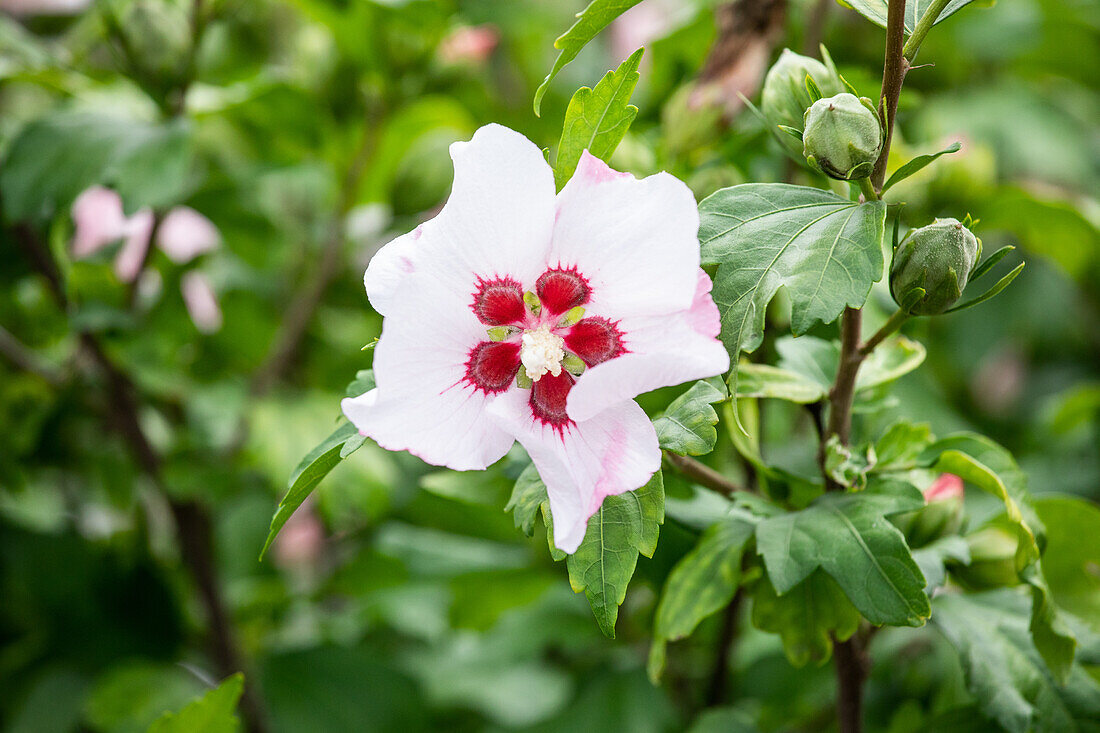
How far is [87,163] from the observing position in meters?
0.76

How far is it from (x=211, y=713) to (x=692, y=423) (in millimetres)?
343

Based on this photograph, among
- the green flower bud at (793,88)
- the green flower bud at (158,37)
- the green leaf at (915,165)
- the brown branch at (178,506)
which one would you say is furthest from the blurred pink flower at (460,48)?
the green leaf at (915,165)

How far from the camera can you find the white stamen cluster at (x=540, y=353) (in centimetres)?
42

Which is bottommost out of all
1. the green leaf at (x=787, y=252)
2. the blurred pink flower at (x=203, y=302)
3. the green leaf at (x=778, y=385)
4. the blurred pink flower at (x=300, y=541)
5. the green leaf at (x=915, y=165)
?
the blurred pink flower at (x=300, y=541)

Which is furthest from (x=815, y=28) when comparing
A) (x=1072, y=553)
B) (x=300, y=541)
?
(x=300, y=541)

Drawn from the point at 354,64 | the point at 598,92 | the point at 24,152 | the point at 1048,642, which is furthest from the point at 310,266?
the point at 1048,642

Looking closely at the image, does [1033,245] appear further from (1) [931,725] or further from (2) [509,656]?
(2) [509,656]

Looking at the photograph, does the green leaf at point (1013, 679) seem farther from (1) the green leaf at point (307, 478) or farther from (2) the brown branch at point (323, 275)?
(2) the brown branch at point (323, 275)

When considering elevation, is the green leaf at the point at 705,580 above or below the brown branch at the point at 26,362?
above

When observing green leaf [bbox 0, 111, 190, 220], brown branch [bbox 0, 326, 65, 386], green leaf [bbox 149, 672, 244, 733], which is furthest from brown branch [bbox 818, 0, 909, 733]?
brown branch [bbox 0, 326, 65, 386]

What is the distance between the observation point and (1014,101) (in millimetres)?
1297

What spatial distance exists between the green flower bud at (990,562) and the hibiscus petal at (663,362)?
0.31m

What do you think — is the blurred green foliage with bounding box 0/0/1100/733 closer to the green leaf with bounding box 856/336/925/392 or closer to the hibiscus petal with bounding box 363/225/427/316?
the green leaf with bounding box 856/336/925/392

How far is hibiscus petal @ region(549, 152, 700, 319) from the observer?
393 millimetres
